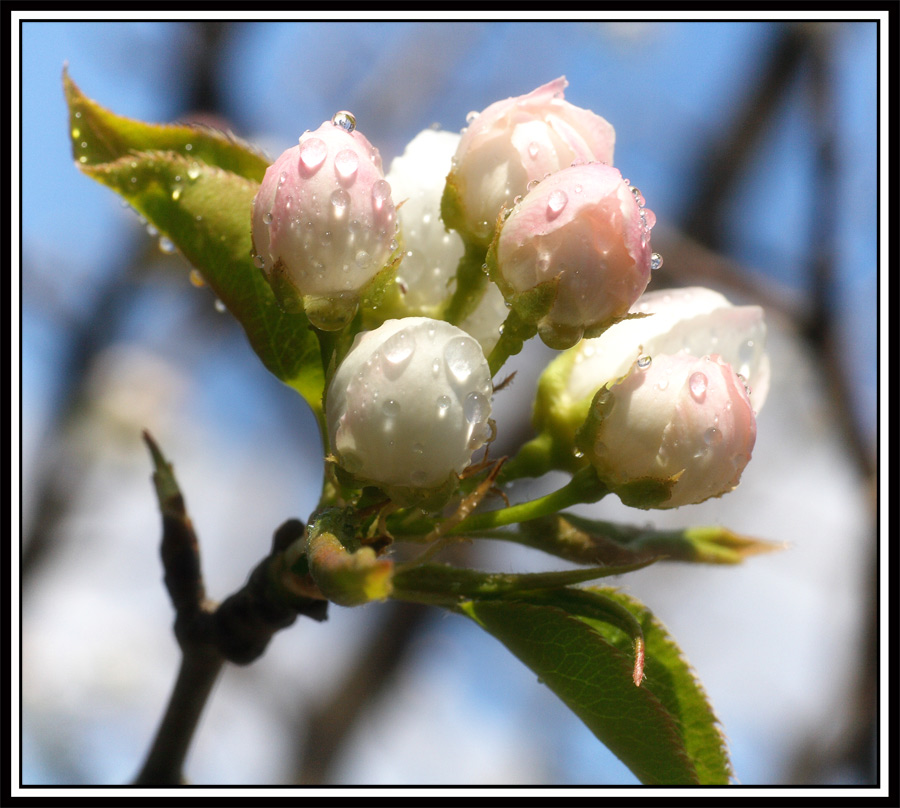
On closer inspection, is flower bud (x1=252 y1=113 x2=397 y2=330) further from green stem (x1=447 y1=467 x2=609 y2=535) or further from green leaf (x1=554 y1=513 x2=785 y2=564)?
green leaf (x1=554 y1=513 x2=785 y2=564)

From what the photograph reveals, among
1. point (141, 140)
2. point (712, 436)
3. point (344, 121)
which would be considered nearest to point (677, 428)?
point (712, 436)

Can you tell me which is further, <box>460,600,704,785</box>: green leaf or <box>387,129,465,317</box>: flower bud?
<box>387,129,465,317</box>: flower bud

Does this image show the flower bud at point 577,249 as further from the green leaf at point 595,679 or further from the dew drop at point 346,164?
the green leaf at point 595,679

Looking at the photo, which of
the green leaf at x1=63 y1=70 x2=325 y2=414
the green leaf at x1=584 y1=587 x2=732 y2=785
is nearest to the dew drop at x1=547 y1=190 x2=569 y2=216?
the green leaf at x1=63 y1=70 x2=325 y2=414

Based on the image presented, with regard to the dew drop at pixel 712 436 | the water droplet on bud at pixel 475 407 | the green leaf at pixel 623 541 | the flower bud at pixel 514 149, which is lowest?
the green leaf at pixel 623 541

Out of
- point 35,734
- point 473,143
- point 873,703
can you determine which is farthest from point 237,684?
point 473,143

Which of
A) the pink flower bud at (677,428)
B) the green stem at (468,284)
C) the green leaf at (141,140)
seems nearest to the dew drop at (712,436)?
the pink flower bud at (677,428)
